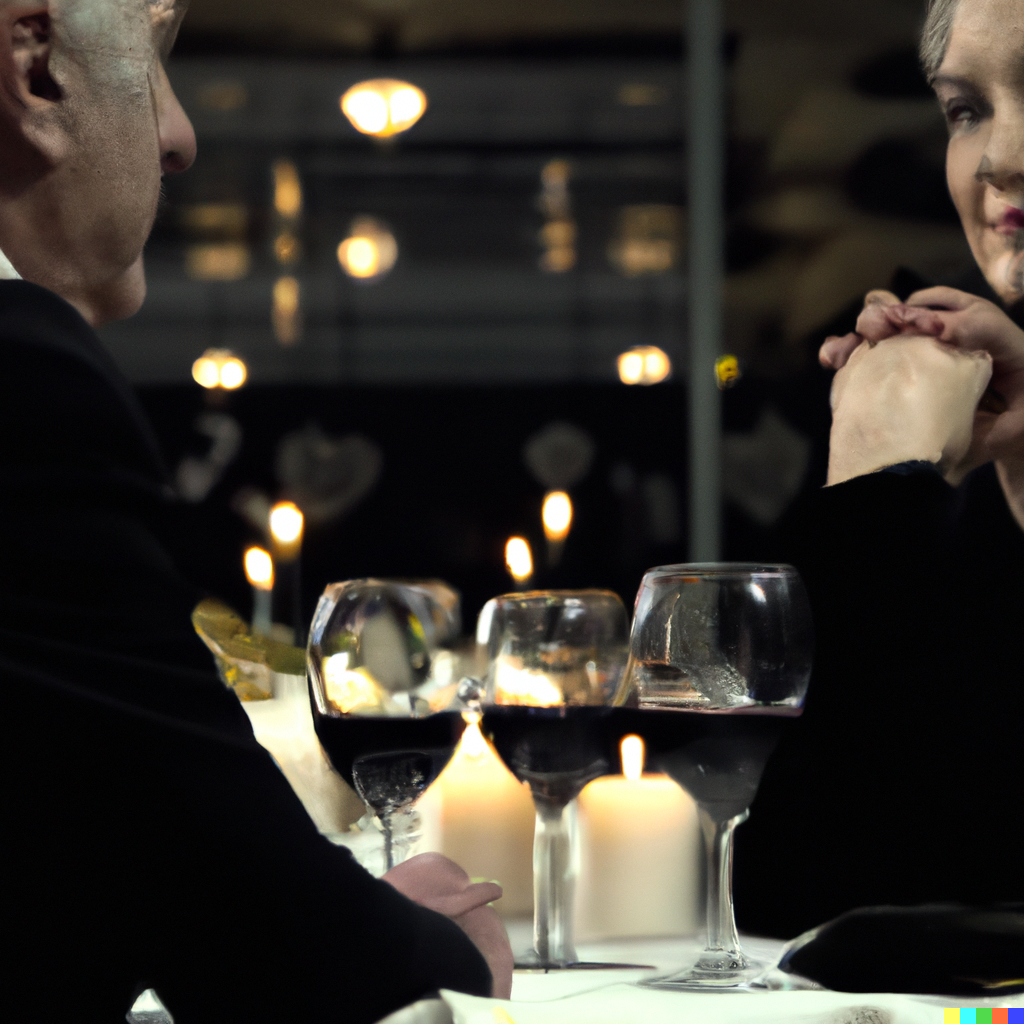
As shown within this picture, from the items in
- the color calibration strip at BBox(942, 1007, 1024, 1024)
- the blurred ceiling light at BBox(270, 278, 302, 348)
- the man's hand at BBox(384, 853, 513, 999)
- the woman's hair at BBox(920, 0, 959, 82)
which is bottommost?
the color calibration strip at BBox(942, 1007, 1024, 1024)

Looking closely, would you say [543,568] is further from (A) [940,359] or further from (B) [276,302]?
(A) [940,359]

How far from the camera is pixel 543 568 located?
2.80m

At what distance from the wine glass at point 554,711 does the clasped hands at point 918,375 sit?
0.56 ft

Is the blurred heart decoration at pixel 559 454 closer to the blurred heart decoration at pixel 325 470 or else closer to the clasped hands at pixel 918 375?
the blurred heart decoration at pixel 325 470

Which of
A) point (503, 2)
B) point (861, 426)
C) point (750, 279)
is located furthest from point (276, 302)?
point (861, 426)

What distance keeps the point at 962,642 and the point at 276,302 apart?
7.09ft

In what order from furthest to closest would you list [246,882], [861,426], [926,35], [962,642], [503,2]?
[503,2] < [962,642] < [926,35] < [861,426] < [246,882]

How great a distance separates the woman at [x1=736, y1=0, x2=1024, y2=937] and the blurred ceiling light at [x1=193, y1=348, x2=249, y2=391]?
1.96m

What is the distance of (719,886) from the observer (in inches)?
23.1

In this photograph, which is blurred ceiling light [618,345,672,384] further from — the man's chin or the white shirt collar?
the white shirt collar

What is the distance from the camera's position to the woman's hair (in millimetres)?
843

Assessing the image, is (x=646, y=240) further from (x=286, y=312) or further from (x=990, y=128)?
(x=990, y=128)

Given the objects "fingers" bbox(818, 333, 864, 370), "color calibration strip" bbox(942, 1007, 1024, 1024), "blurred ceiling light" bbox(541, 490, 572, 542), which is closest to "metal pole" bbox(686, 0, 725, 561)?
"blurred ceiling light" bbox(541, 490, 572, 542)

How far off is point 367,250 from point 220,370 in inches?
17.4
